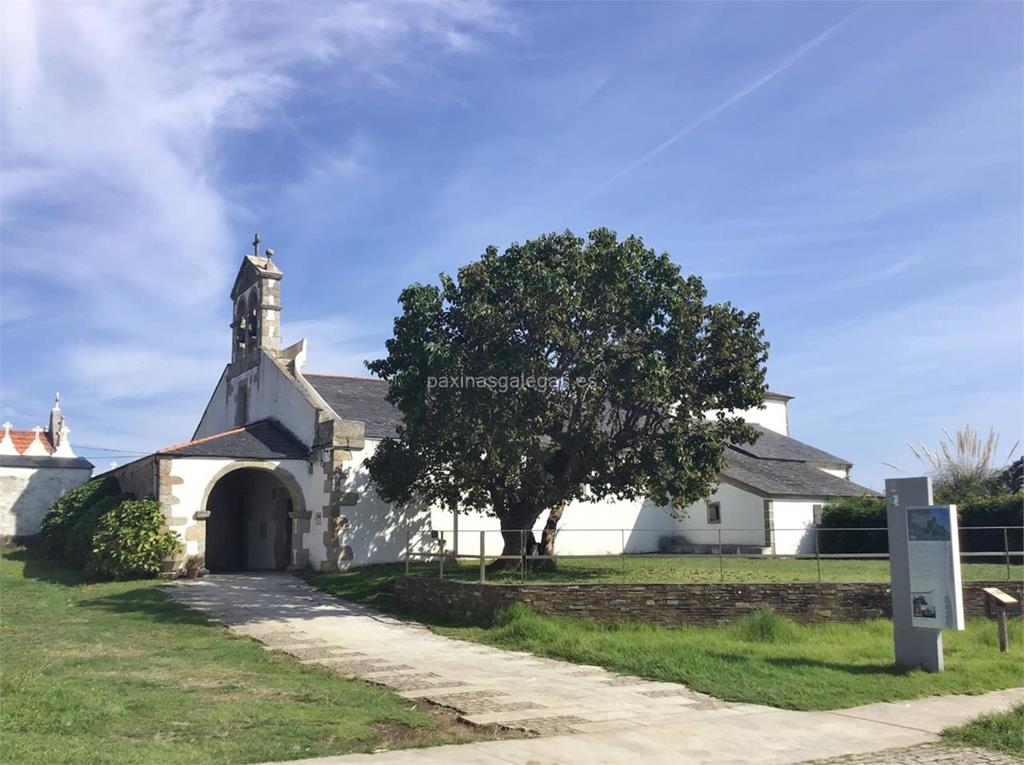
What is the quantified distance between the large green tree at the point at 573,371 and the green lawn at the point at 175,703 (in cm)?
571

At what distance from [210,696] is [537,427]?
28.1ft

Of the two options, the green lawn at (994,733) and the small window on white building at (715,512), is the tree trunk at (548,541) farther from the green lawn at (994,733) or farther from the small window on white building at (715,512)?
the small window on white building at (715,512)

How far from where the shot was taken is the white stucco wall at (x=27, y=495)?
30.3m

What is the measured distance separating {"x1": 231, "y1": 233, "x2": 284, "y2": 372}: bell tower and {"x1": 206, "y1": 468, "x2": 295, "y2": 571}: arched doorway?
407 cm

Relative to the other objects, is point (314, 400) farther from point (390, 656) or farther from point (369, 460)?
point (390, 656)

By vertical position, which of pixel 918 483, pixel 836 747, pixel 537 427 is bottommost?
pixel 836 747

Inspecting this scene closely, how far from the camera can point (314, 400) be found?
1038 inches

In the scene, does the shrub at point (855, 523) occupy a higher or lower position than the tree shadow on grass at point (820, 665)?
higher

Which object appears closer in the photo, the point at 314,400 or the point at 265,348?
the point at 314,400

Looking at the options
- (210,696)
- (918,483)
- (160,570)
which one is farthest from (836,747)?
(160,570)

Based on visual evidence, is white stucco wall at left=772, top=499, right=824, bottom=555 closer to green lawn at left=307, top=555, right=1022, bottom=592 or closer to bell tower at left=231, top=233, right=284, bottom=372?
green lawn at left=307, top=555, right=1022, bottom=592

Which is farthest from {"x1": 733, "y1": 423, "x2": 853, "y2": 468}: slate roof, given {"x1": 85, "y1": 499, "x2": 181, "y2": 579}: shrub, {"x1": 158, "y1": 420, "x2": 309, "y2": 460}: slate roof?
{"x1": 85, "y1": 499, "x2": 181, "y2": 579}: shrub

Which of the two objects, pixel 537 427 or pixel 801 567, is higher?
pixel 537 427

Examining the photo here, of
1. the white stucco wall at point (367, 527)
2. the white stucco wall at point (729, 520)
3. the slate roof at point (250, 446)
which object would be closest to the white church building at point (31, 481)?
the slate roof at point (250, 446)
